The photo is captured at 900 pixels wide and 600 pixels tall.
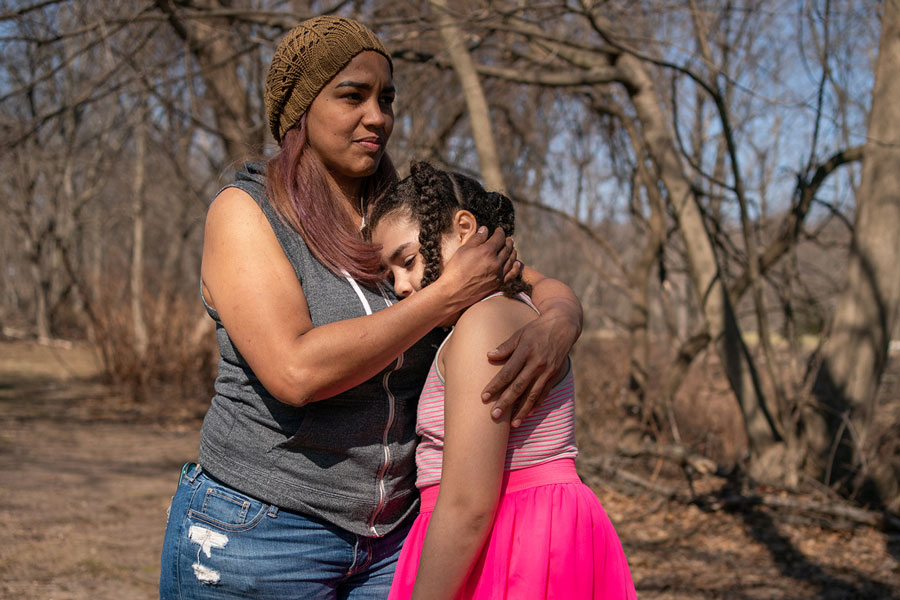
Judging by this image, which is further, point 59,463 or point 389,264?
point 59,463

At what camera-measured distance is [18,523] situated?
5098mm

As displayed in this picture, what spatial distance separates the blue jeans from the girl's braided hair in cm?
56

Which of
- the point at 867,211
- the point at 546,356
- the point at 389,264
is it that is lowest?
the point at 546,356

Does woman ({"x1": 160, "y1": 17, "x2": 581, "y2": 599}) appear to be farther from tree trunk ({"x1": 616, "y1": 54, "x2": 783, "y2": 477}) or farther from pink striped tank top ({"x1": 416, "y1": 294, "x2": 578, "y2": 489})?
tree trunk ({"x1": 616, "y1": 54, "x2": 783, "y2": 477})

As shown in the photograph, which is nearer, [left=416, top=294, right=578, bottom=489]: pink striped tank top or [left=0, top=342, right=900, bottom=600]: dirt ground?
[left=416, top=294, right=578, bottom=489]: pink striped tank top

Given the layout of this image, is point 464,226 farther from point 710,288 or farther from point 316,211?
point 710,288

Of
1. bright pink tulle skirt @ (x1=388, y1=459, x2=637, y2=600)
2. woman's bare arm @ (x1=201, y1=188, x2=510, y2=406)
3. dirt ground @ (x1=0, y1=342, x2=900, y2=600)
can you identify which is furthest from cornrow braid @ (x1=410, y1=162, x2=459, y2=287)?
dirt ground @ (x1=0, y1=342, x2=900, y2=600)

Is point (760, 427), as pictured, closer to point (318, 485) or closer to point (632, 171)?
point (632, 171)

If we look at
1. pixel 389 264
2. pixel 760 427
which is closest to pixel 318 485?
pixel 389 264

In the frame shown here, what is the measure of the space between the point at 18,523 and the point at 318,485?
14.7 feet

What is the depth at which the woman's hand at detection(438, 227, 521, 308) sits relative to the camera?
1467mm

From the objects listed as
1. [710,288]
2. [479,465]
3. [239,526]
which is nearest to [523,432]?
[479,465]

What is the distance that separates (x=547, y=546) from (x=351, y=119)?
0.97 metres

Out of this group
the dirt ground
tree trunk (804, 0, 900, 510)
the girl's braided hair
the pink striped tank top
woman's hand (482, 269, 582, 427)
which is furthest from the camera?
tree trunk (804, 0, 900, 510)
